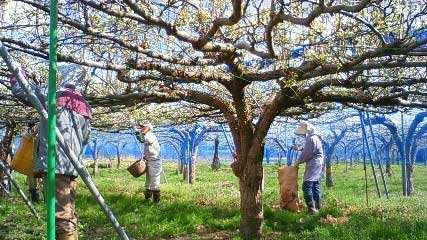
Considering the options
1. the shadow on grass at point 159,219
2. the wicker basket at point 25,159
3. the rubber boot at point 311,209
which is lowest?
the shadow on grass at point 159,219

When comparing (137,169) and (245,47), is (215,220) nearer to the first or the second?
(137,169)

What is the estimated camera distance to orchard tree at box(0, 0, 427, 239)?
16.7 feet

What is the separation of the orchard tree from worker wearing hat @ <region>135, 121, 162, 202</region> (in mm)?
3761

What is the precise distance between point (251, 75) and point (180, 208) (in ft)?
15.7

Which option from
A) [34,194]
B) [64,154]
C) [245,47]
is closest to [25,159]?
[64,154]

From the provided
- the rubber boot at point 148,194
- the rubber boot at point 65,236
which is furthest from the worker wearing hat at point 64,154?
the rubber boot at point 148,194

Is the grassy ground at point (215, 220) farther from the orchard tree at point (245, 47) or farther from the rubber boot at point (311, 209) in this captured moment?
the orchard tree at point (245, 47)

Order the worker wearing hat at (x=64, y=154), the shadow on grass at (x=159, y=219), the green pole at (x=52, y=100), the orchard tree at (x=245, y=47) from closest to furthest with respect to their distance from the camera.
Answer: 1. the green pole at (x=52, y=100)
2. the worker wearing hat at (x=64, y=154)
3. the orchard tree at (x=245, y=47)
4. the shadow on grass at (x=159, y=219)

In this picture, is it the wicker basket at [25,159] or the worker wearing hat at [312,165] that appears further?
the worker wearing hat at [312,165]

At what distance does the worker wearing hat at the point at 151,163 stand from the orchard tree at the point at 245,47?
3.76 metres

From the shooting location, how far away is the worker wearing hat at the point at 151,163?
12.3m

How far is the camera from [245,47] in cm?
581

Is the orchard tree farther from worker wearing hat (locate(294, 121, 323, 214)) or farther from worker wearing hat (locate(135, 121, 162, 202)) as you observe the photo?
worker wearing hat (locate(135, 121, 162, 202))

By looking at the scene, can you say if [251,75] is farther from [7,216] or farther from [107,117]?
[107,117]
